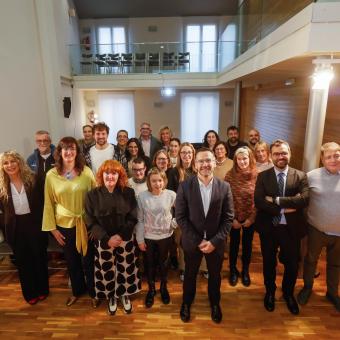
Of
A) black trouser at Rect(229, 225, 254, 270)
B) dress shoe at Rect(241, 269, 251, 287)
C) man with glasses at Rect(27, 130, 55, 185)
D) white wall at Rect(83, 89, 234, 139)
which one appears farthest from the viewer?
white wall at Rect(83, 89, 234, 139)

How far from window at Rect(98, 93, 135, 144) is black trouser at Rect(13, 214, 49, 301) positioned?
8815 millimetres

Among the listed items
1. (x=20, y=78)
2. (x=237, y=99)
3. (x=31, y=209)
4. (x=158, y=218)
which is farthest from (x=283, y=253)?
(x=237, y=99)

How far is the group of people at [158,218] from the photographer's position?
2.33m

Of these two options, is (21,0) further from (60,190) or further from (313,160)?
(313,160)

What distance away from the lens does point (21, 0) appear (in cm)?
499

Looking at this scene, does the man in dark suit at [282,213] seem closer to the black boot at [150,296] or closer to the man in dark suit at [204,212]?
the man in dark suit at [204,212]

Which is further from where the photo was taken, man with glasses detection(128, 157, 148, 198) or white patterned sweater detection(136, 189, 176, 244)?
man with glasses detection(128, 157, 148, 198)

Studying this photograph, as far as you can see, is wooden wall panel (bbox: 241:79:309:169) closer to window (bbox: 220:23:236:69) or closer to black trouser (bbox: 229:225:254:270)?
window (bbox: 220:23:236:69)

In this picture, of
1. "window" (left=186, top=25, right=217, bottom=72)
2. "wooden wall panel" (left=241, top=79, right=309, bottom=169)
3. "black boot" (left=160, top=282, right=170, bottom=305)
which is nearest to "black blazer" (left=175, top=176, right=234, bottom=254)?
"black boot" (left=160, top=282, right=170, bottom=305)

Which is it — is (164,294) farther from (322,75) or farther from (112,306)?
(322,75)

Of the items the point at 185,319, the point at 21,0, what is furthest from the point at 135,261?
the point at 21,0

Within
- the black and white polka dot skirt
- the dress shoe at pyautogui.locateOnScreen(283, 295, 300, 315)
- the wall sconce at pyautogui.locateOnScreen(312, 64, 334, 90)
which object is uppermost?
the wall sconce at pyautogui.locateOnScreen(312, 64, 334, 90)

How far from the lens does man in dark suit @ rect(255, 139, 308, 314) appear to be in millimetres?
2396

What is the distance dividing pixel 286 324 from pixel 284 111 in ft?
13.4
